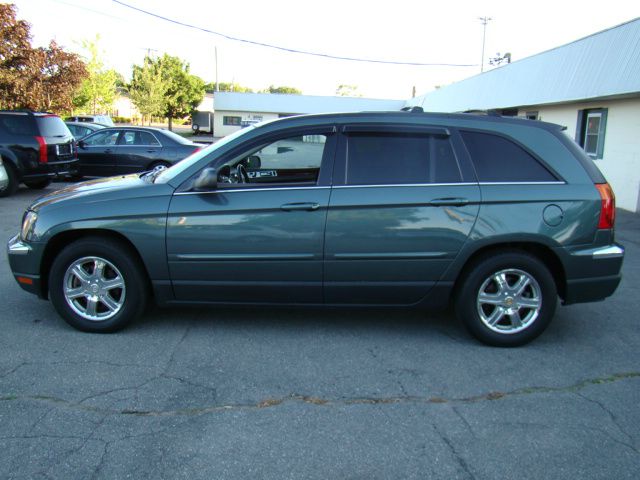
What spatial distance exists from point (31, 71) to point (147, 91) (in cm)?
2314

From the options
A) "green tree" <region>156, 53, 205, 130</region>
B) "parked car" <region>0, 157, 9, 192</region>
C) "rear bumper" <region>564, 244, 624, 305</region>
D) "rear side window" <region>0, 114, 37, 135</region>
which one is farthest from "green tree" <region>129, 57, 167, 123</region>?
"rear bumper" <region>564, 244, 624, 305</region>

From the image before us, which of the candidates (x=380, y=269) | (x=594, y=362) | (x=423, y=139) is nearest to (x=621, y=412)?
(x=594, y=362)

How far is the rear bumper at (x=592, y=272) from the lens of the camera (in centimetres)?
437

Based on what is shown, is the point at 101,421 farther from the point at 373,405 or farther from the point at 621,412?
the point at 621,412

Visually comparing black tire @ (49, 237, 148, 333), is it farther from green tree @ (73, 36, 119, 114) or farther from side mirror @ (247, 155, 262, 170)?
green tree @ (73, 36, 119, 114)

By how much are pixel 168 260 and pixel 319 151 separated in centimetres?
152

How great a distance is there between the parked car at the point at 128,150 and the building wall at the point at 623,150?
992cm

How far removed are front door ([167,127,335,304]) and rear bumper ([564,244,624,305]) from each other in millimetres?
2002

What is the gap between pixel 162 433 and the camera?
3141 millimetres

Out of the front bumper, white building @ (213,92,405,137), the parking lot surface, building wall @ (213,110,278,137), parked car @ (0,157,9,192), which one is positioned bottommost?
the parking lot surface

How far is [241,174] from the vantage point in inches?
206

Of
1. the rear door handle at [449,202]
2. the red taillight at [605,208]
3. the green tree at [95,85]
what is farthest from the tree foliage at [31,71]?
the red taillight at [605,208]

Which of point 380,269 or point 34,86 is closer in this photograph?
point 380,269

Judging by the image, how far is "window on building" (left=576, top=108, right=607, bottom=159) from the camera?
44.5 ft
